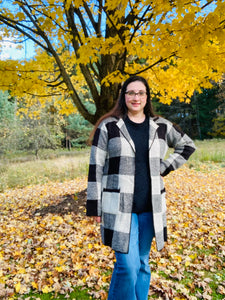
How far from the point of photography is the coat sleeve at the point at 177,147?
79.8 inches

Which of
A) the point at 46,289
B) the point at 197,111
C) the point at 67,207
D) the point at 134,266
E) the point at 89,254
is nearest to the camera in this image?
the point at 134,266

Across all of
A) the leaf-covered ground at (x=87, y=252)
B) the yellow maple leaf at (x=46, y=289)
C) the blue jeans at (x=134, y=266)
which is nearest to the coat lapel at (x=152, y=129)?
the blue jeans at (x=134, y=266)

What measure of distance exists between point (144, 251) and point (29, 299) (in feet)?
4.60

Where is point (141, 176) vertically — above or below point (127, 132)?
below

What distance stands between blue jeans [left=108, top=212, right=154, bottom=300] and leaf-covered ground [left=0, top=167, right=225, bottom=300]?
0.62 meters

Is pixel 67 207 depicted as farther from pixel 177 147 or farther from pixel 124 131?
pixel 124 131

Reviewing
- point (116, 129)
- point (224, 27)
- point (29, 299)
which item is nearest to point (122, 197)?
point (116, 129)

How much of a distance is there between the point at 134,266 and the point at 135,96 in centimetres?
128

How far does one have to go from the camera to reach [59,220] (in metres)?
4.11

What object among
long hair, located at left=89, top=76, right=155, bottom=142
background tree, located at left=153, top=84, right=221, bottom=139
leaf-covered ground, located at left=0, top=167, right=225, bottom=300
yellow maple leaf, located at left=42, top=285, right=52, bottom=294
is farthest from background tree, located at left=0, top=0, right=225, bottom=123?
background tree, located at left=153, top=84, right=221, bottom=139

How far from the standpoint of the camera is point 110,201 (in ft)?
5.67

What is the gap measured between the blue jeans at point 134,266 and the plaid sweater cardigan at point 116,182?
0.06 meters

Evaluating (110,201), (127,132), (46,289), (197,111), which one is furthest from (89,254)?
(197,111)

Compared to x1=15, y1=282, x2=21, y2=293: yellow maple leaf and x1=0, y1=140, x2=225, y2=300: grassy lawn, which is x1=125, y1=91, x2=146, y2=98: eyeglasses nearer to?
x1=0, y1=140, x2=225, y2=300: grassy lawn
